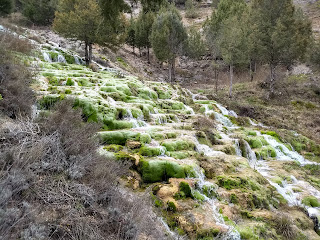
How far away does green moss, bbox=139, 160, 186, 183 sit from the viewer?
6326 millimetres

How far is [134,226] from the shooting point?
348cm

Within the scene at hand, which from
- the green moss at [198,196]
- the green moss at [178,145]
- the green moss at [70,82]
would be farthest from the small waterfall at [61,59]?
the green moss at [198,196]

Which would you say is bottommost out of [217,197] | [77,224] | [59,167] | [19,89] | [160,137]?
[217,197]

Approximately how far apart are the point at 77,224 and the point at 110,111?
7.25m

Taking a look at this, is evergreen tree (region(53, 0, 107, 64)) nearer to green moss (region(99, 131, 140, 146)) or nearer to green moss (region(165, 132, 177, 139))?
green moss (region(165, 132, 177, 139))

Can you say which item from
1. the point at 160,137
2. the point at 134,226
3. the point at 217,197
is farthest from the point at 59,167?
the point at 160,137

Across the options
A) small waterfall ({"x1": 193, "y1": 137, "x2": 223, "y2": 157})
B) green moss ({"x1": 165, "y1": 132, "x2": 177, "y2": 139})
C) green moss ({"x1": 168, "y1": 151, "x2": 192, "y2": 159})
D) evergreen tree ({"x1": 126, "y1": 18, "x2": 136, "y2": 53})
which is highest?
evergreen tree ({"x1": 126, "y1": 18, "x2": 136, "y2": 53})

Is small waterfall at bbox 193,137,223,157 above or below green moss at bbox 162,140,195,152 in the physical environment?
below

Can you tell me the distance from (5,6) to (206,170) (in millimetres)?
33707

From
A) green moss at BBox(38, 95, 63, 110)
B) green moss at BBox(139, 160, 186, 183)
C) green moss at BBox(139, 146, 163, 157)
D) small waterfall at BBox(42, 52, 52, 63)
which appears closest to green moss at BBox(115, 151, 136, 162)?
green moss at BBox(139, 160, 186, 183)

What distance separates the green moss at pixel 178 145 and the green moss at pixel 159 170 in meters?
1.45

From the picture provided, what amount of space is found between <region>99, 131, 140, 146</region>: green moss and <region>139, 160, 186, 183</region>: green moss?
6.08 feet

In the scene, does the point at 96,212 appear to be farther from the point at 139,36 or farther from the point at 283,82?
the point at 139,36

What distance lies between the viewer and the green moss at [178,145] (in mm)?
8125
